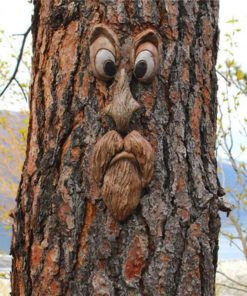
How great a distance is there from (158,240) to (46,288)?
31cm

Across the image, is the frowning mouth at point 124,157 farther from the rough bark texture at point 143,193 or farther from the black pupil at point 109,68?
the black pupil at point 109,68

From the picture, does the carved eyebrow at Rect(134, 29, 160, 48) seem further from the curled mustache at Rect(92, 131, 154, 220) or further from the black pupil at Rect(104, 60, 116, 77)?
the curled mustache at Rect(92, 131, 154, 220)

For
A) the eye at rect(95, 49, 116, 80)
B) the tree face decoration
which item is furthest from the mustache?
the eye at rect(95, 49, 116, 80)

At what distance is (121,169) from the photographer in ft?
4.33

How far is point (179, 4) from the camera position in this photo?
1.41m

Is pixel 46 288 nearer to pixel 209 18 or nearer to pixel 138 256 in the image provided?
pixel 138 256

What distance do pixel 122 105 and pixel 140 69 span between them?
4.0 inches

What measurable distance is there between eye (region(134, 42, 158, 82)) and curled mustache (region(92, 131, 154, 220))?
147 mm

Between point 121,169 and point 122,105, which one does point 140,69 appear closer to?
point 122,105

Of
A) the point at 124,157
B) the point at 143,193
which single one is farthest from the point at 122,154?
the point at 143,193

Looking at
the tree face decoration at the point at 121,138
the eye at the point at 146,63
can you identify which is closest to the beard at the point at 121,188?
the tree face decoration at the point at 121,138

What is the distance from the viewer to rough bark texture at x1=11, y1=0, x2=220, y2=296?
4.31ft

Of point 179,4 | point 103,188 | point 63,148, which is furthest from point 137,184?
point 179,4

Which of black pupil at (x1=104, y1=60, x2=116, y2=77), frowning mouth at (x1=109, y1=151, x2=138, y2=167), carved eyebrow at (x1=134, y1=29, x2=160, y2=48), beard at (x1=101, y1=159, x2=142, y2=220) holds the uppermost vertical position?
carved eyebrow at (x1=134, y1=29, x2=160, y2=48)
